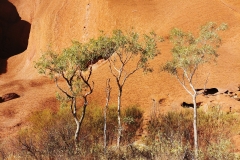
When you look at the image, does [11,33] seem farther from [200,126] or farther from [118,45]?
[200,126]

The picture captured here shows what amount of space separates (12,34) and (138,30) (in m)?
42.2

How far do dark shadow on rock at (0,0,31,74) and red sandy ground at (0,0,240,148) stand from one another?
17211mm

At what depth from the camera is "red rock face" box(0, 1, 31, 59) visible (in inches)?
2520

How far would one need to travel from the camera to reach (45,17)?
44156mm

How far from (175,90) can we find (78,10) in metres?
19.1

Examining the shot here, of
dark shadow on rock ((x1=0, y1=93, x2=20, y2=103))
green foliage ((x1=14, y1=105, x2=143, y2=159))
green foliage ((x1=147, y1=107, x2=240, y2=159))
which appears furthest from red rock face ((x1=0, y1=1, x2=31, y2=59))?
green foliage ((x1=147, y1=107, x2=240, y2=159))

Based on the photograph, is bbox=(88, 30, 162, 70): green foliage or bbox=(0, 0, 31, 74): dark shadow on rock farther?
bbox=(0, 0, 31, 74): dark shadow on rock

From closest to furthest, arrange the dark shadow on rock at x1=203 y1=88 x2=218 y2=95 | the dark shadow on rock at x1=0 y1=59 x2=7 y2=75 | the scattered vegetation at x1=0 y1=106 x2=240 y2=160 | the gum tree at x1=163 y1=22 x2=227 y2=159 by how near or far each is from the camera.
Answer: the scattered vegetation at x1=0 y1=106 x2=240 y2=160, the gum tree at x1=163 y1=22 x2=227 y2=159, the dark shadow on rock at x1=203 y1=88 x2=218 y2=95, the dark shadow on rock at x1=0 y1=59 x2=7 y2=75

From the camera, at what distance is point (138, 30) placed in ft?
103

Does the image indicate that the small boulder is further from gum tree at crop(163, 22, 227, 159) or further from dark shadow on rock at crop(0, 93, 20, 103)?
gum tree at crop(163, 22, 227, 159)

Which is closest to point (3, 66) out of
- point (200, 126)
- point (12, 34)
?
point (12, 34)

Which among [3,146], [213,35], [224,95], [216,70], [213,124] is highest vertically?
[213,35]

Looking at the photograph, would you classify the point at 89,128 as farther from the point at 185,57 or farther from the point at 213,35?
the point at 213,35

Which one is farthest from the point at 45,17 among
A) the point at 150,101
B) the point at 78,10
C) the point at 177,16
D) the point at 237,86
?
the point at 237,86
